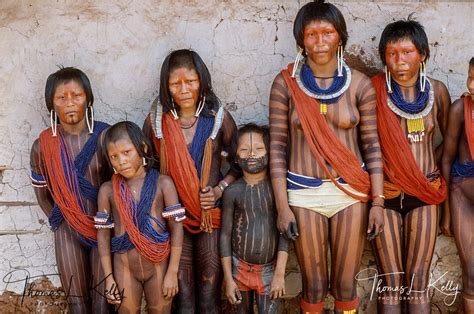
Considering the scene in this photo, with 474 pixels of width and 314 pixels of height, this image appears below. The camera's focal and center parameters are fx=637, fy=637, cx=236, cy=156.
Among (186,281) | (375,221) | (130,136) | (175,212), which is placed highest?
(130,136)

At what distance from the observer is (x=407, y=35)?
3980mm

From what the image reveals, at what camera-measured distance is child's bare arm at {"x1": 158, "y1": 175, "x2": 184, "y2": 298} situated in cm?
375

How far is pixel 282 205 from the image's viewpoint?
3.82 m

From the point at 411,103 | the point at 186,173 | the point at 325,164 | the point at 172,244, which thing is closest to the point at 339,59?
the point at 411,103

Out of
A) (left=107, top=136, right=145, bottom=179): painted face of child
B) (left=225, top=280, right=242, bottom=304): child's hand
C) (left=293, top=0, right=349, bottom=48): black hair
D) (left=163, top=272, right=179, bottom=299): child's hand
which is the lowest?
(left=225, top=280, right=242, bottom=304): child's hand

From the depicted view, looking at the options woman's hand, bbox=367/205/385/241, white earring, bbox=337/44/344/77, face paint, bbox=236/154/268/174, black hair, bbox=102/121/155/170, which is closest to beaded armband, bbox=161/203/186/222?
black hair, bbox=102/121/155/170

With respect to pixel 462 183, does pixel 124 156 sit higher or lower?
higher

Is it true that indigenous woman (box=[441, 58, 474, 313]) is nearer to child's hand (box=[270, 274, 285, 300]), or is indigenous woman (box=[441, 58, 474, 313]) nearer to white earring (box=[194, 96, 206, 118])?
child's hand (box=[270, 274, 285, 300])

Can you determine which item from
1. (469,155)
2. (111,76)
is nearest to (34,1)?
(111,76)

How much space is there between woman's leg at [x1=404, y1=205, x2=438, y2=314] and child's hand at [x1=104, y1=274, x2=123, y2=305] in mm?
1814

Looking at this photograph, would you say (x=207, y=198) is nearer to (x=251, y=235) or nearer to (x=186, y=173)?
(x=186, y=173)

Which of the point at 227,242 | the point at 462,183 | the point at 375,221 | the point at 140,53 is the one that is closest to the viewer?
the point at 375,221

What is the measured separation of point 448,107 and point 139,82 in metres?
2.10

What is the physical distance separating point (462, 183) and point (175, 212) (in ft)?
6.15
